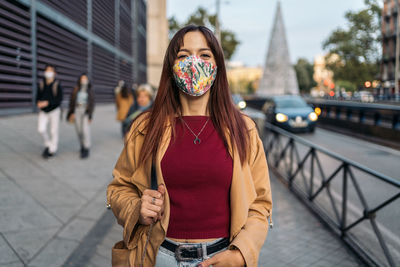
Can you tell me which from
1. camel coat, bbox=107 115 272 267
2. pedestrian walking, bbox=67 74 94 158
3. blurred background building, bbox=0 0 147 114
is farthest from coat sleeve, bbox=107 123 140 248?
blurred background building, bbox=0 0 147 114

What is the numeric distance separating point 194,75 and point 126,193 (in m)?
0.64

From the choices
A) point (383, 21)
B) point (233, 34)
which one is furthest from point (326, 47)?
point (383, 21)

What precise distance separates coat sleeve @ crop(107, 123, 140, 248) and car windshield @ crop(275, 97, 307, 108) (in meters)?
16.0

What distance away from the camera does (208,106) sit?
6.33ft

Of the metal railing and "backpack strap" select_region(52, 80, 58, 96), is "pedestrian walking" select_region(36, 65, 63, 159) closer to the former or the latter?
"backpack strap" select_region(52, 80, 58, 96)

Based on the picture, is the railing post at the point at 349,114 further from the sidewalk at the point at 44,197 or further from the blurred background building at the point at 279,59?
the blurred background building at the point at 279,59

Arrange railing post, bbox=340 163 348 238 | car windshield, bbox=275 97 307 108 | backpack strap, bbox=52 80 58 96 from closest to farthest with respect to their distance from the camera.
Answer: railing post, bbox=340 163 348 238 < backpack strap, bbox=52 80 58 96 < car windshield, bbox=275 97 307 108

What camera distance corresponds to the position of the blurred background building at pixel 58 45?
10.8 metres

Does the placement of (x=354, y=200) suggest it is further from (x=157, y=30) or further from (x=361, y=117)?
(x=157, y=30)

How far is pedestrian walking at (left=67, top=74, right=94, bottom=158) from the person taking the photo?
26.7ft

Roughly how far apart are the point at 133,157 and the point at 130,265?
19.4 inches

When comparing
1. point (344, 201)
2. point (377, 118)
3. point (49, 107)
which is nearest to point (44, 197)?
point (49, 107)

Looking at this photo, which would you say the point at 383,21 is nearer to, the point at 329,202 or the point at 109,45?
the point at 109,45

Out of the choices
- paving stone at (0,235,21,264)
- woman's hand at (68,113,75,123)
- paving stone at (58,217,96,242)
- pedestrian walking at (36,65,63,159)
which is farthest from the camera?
woman's hand at (68,113,75,123)
